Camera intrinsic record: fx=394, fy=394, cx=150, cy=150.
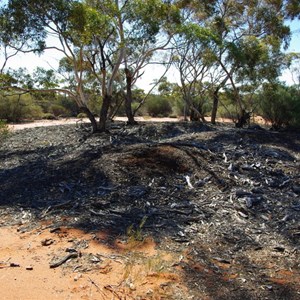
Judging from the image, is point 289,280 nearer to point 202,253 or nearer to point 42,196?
point 202,253

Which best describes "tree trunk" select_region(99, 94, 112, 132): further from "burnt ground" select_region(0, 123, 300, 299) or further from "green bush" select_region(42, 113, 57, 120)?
"green bush" select_region(42, 113, 57, 120)

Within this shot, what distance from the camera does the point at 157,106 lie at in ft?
124

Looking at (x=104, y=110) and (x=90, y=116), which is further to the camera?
(x=90, y=116)

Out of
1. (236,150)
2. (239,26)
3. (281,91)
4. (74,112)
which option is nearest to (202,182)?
(236,150)

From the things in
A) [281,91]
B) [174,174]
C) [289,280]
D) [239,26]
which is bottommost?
[289,280]

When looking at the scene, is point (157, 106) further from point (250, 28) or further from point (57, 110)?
point (250, 28)

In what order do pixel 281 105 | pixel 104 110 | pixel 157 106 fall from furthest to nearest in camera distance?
pixel 157 106
pixel 281 105
pixel 104 110

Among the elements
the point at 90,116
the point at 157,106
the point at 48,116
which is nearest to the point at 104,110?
the point at 90,116

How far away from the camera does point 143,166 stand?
706cm

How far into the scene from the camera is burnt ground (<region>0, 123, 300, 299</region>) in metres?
3.95

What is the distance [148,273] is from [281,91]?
13.7 m

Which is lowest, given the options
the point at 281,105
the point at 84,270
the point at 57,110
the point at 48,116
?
the point at 84,270

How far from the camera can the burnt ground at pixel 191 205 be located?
3.95m

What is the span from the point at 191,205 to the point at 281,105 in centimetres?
1077
